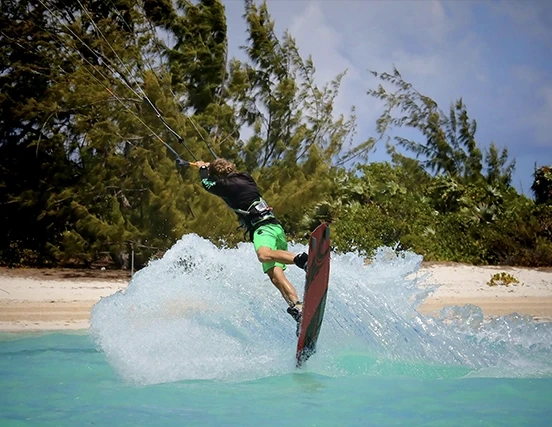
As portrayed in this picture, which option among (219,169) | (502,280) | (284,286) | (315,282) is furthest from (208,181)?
(502,280)

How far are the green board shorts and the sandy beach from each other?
276cm

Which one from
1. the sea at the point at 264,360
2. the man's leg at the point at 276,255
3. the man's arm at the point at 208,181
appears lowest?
the sea at the point at 264,360

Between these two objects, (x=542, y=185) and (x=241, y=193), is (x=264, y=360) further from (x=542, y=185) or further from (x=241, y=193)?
(x=542, y=185)

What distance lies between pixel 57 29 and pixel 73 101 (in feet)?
6.72

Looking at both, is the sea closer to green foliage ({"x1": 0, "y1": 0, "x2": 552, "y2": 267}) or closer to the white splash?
the white splash

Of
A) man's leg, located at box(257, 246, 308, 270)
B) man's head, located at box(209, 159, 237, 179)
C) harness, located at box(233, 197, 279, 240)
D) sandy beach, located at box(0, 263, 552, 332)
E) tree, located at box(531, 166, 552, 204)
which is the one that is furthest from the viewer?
tree, located at box(531, 166, 552, 204)

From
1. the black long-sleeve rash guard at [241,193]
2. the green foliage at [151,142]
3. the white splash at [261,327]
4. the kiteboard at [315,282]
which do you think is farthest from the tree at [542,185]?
the kiteboard at [315,282]

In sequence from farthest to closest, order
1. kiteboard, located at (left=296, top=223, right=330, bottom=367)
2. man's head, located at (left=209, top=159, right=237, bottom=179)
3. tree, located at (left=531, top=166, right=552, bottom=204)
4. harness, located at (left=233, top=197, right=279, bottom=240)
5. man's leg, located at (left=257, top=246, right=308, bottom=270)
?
tree, located at (left=531, top=166, right=552, bottom=204)
man's head, located at (left=209, top=159, right=237, bottom=179)
harness, located at (left=233, top=197, right=279, bottom=240)
man's leg, located at (left=257, top=246, right=308, bottom=270)
kiteboard, located at (left=296, top=223, right=330, bottom=367)

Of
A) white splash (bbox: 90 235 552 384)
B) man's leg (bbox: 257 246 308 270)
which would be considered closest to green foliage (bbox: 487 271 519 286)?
white splash (bbox: 90 235 552 384)

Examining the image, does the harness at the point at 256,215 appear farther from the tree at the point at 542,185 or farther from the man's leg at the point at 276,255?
the tree at the point at 542,185

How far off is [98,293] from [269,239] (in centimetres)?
627

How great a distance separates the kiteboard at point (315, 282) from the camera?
659 cm

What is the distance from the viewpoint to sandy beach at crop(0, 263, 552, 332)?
10789 mm

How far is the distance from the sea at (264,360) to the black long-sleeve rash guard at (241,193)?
30.8 inches
